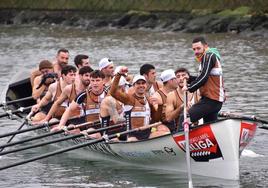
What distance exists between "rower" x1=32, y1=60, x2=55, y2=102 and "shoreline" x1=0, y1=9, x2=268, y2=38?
23.3m

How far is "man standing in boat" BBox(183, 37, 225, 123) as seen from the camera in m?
13.1

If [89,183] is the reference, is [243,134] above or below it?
above

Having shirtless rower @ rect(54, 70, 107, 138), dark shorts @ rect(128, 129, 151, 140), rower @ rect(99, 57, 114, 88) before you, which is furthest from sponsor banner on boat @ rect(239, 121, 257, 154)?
rower @ rect(99, 57, 114, 88)

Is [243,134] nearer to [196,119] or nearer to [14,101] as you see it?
[196,119]

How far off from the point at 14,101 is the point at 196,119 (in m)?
6.38

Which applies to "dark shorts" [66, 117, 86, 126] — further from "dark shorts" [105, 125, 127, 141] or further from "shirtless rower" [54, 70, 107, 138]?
"dark shorts" [105, 125, 127, 141]

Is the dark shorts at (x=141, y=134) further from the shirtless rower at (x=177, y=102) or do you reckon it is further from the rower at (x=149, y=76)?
the rower at (x=149, y=76)

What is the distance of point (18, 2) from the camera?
2431 inches

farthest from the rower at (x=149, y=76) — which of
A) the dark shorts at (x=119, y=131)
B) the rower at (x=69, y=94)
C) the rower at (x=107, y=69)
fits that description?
the rower at (x=69, y=94)

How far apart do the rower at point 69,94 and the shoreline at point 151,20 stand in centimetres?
2447

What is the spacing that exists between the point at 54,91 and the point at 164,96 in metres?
3.12

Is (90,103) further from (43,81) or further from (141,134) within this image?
(43,81)

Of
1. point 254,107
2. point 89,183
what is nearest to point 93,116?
point 89,183

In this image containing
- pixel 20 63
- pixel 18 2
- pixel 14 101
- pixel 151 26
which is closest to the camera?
pixel 14 101
